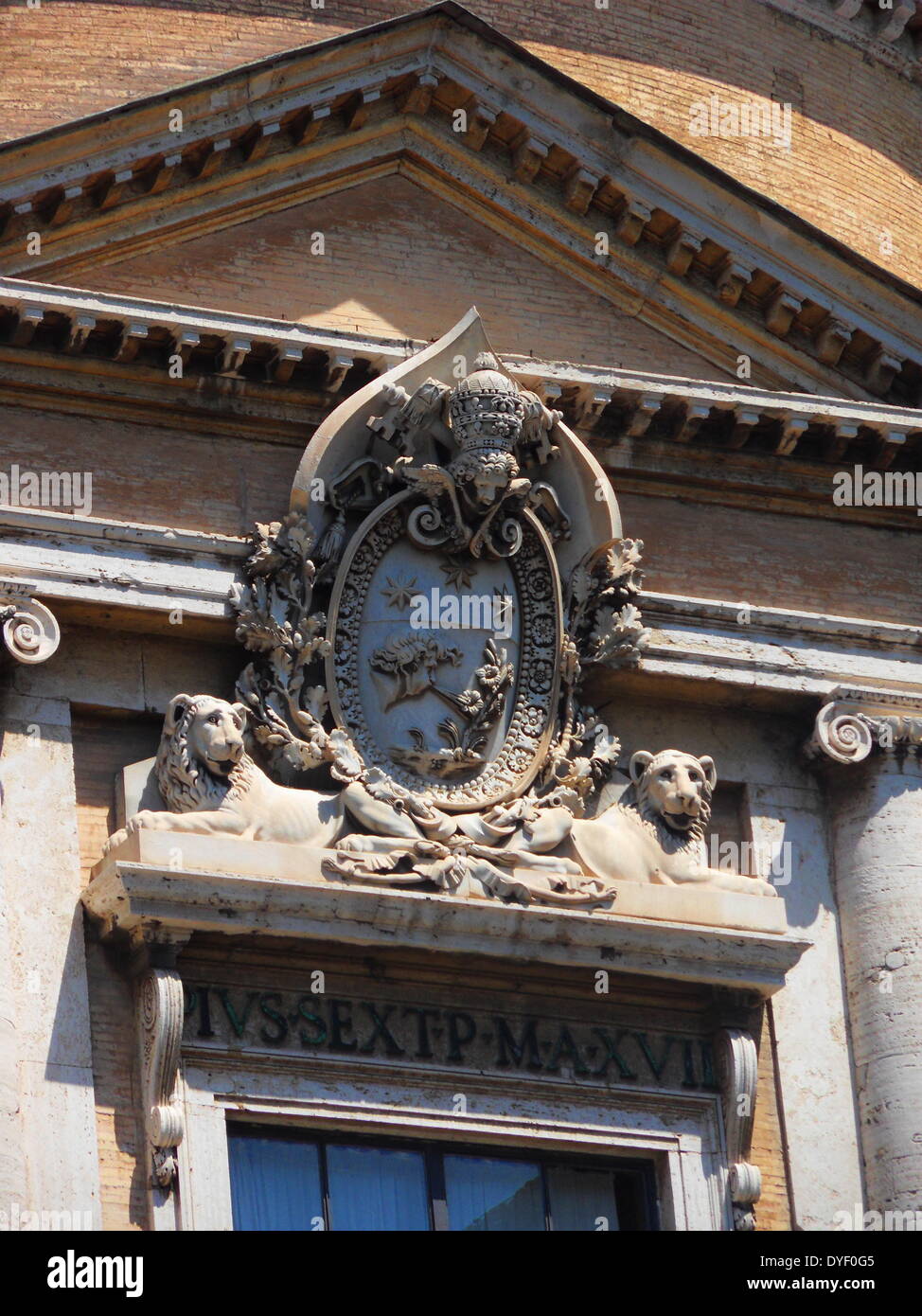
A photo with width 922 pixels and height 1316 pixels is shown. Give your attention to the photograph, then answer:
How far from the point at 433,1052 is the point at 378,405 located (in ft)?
11.5

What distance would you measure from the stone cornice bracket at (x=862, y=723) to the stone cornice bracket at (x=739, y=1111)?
6.05 ft

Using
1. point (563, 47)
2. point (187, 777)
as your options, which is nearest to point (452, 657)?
point (187, 777)

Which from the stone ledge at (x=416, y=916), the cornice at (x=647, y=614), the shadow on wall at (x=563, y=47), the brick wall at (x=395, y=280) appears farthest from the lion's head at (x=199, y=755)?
the shadow on wall at (x=563, y=47)

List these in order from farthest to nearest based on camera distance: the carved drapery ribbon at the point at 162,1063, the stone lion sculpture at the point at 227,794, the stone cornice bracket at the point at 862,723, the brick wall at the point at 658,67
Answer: the brick wall at the point at 658,67
the stone cornice bracket at the point at 862,723
the stone lion sculpture at the point at 227,794
the carved drapery ribbon at the point at 162,1063

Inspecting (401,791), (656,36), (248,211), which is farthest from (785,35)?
(401,791)

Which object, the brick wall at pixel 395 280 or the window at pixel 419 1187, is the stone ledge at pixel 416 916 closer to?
the window at pixel 419 1187

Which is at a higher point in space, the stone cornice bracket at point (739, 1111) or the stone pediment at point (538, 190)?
the stone pediment at point (538, 190)

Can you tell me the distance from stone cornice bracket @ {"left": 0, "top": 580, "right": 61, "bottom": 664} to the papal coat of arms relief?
2.38 feet

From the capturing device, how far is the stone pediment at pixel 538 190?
18.9 meters

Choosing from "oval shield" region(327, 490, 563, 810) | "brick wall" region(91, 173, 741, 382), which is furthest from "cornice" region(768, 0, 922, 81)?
"oval shield" region(327, 490, 563, 810)

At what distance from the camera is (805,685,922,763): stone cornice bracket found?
18797 mm

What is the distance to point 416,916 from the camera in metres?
17.2

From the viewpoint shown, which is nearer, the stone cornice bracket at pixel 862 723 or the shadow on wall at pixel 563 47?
the stone cornice bracket at pixel 862 723

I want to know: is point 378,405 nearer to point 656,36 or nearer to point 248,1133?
point 248,1133
